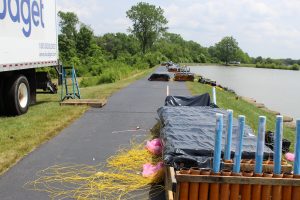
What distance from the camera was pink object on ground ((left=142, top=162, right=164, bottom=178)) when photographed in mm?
6694

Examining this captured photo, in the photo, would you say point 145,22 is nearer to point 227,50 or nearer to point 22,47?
point 227,50

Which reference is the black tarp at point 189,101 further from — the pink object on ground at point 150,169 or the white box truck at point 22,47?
the pink object on ground at point 150,169

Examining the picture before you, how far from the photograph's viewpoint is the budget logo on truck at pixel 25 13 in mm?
10469

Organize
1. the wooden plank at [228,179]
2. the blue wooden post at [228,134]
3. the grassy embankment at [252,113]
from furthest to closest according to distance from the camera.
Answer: the grassy embankment at [252,113]
the blue wooden post at [228,134]
the wooden plank at [228,179]

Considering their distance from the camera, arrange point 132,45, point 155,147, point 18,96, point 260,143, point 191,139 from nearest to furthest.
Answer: point 260,143 → point 191,139 → point 155,147 → point 18,96 → point 132,45

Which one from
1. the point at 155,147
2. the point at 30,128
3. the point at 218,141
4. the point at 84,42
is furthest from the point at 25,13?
the point at 84,42

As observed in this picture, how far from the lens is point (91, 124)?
11281 millimetres

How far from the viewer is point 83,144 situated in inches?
350

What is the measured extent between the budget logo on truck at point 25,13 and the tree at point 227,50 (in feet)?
495

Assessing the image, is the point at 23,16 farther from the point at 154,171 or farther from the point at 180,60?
the point at 180,60

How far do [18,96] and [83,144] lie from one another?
412cm

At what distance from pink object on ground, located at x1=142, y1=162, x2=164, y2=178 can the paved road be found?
3.69 feet

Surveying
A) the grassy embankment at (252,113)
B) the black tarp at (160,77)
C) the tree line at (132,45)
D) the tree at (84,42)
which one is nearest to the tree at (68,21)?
the tree line at (132,45)

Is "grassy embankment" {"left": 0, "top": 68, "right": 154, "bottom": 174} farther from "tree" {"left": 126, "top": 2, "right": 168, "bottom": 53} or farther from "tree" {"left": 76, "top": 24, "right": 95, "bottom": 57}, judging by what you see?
"tree" {"left": 126, "top": 2, "right": 168, "bottom": 53}
